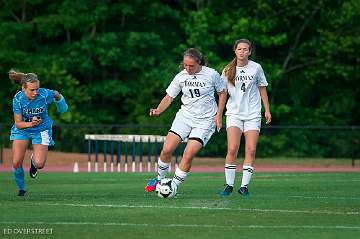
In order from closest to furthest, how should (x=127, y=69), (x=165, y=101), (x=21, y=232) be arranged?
(x=21, y=232) → (x=165, y=101) → (x=127, y=69)

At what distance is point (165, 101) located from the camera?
17078 millimetres

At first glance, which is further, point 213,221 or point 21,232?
point 213,221

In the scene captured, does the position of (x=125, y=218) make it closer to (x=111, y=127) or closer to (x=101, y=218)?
(x=101, y=218)

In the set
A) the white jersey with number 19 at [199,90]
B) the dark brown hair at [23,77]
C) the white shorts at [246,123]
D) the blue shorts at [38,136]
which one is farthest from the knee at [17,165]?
the white shorts at [246,123]

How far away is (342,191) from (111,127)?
20.8 metres

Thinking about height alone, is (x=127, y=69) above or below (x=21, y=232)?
below

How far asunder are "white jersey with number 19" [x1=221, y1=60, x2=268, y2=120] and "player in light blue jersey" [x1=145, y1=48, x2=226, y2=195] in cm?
30

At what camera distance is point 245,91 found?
17.2 meters

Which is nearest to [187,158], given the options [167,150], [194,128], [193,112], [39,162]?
[167,150]

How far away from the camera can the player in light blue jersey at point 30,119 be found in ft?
55.7

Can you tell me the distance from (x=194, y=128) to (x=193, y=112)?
23cm

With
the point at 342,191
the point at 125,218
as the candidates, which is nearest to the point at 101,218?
the point at 125,218

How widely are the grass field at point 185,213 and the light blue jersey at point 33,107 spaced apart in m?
Answer: 1.01

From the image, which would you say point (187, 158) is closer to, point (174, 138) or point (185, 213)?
point (174, 138)
